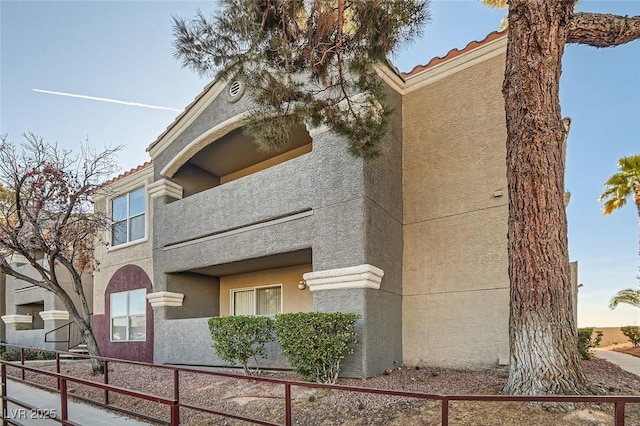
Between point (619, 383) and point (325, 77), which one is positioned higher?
point (325, 77)

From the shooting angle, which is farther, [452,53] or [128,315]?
[128,315]

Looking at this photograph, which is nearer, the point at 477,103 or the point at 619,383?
the point at 619,383

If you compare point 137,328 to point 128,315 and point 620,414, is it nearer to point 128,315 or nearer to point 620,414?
point 128,315

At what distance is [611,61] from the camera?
11.9 m

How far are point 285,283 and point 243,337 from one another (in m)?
3.65

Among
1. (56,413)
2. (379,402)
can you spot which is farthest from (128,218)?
(379,402)

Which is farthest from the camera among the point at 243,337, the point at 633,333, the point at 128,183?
the point at 633,333

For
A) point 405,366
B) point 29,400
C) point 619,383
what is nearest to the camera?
point 619,383

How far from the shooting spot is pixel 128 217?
15594mm

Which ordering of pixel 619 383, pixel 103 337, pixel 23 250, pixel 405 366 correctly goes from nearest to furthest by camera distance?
pixel 619 383 < pixel 405 366 < pixel 23 250 < pixel 103 337


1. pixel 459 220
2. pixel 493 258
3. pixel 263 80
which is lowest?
pixel 493 258

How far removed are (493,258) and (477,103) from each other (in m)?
3.29

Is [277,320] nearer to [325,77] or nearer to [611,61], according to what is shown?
[325,77]

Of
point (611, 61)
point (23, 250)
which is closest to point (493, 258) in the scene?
point (611, 61)
